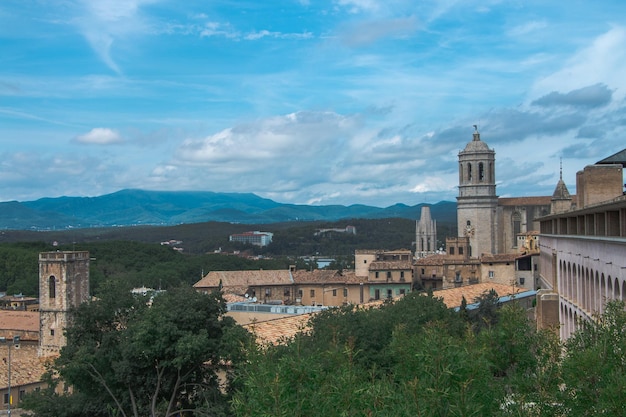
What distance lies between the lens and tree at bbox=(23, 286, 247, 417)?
80.2 ft

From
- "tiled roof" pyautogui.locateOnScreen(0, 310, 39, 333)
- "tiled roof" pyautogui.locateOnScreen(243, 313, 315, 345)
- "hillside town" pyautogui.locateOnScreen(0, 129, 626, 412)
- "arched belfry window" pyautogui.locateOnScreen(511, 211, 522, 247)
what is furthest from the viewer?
"arched belfry window" pyautogui.locateOnScreen(511, 211, 522, 247)

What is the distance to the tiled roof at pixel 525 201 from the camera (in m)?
78.1

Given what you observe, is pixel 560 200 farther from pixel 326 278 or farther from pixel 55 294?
pixel 55 294

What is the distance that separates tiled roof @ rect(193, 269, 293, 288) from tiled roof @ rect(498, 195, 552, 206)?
2388 cm

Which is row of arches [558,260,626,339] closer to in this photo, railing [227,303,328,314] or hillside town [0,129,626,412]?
hillside town [0,129,626,412]

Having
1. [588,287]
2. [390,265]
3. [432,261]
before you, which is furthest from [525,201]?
[588,287]

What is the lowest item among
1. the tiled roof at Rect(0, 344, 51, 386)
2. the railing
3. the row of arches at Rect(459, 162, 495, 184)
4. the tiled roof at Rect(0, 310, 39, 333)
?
the tiled roof at Rect(0, 344, 51, 386)

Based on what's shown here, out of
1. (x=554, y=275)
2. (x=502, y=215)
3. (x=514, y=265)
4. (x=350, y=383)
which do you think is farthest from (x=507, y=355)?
(x=502, y=215)

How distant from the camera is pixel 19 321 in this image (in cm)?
6053

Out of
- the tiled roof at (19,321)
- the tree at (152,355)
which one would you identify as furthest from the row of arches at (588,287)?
the tiled roof at (19,321)

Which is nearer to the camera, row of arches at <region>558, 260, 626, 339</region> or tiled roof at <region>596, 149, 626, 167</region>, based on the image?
row of arches at <region>558, 260, 626, 339</region>

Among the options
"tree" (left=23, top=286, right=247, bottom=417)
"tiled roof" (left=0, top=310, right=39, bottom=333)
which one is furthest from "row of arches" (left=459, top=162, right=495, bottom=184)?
"tree" (left=23, top=286, right=247, bottom=417)

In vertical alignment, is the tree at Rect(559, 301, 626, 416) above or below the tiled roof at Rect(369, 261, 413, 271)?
above

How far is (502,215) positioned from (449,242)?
988 cm
